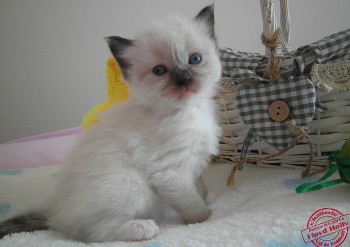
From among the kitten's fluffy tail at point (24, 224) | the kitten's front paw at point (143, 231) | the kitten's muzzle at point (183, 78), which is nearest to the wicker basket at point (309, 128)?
the kitten's muzzle at point (183, 78)

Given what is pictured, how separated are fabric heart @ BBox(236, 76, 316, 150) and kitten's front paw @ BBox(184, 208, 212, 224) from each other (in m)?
0.30

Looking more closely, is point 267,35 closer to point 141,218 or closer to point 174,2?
point 141,218

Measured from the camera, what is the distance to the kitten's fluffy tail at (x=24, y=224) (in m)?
0.81

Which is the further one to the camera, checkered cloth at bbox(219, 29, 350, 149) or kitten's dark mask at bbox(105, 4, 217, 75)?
kitten's dark mask at bbox(105, 4, 217, 75)

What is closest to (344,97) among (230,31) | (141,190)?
(141,190)

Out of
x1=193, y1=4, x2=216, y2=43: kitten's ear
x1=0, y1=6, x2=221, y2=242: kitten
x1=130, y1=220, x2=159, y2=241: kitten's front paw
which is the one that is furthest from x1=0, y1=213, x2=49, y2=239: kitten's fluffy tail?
x1=193, y1=4, x2=216, y2=43: kitten's ear

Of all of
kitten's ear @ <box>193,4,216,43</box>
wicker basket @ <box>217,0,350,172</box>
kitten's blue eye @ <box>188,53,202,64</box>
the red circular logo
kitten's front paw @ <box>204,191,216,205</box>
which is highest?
kitten's ear @ <box>193,4,216,43</box>

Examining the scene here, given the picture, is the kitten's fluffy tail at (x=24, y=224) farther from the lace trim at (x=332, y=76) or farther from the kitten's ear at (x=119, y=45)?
the lace trim at (x=332, y=76)

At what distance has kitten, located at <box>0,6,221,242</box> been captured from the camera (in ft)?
2.56

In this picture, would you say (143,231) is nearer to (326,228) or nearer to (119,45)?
(326,228)

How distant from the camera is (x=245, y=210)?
2.55 feet

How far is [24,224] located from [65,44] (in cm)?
201

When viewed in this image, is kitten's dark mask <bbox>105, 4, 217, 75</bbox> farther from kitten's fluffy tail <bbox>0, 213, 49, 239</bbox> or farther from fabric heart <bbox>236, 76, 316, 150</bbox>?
kitten's fluffy tail <bbox>0, 213, 49, 239</bbox>

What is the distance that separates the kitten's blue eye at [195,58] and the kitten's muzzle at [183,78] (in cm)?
7
